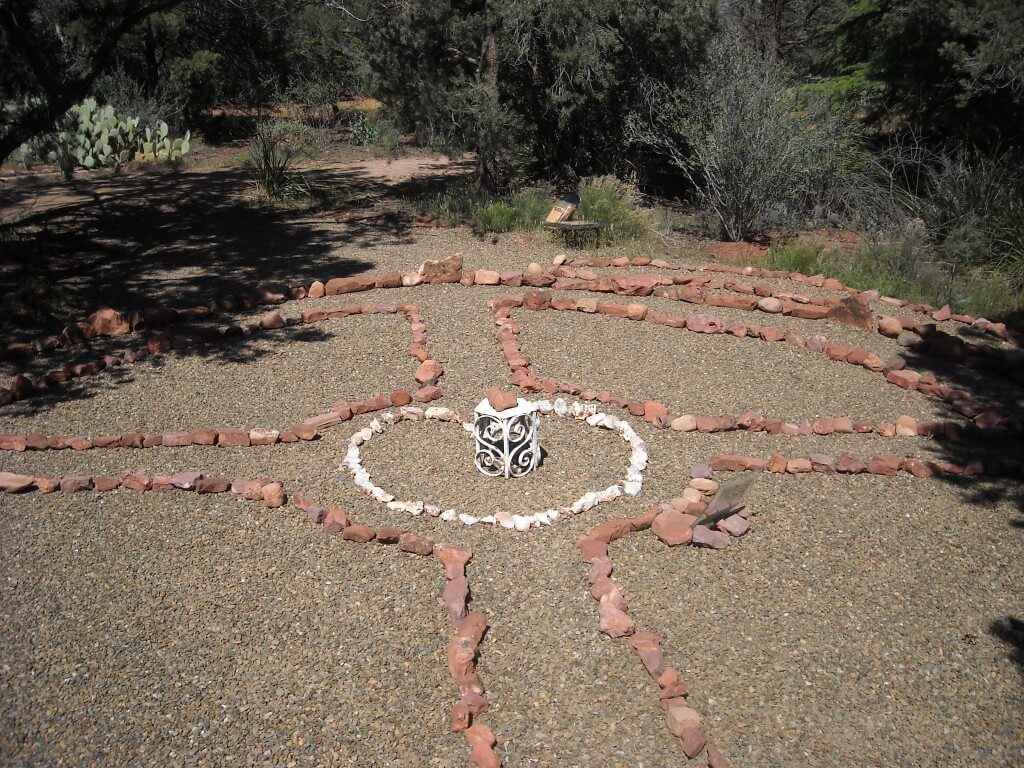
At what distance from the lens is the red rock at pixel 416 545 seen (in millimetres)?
5500

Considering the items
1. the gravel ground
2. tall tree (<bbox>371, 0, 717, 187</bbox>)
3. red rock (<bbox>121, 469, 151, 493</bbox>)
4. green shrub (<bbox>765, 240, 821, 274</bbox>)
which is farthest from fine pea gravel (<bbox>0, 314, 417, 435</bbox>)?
tall tree (<bbox>371, 0, 717, 187</bbox>)

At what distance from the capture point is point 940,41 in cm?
1281

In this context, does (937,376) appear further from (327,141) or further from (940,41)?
(327,141)

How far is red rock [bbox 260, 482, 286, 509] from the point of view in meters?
6.02

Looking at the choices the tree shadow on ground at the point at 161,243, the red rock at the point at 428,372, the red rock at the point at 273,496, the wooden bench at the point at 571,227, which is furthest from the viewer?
the wooden bench at the point at 571,227

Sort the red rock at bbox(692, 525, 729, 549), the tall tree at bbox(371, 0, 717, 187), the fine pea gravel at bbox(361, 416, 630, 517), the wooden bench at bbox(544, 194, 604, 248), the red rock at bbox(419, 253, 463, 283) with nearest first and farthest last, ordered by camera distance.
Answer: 1. the red rock at bbox(692, 525, 729, 549)
2. the fine pea gravel at bbox(361, 416, 630, 517)
3. the red rock at bbox(419, 253, 463, 283)
4. the wooden bench at bbox(544, 194, 604, 248)
5. the tall tree at bbox(371, 0, 717, 187)

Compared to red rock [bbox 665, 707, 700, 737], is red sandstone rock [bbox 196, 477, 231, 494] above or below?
above

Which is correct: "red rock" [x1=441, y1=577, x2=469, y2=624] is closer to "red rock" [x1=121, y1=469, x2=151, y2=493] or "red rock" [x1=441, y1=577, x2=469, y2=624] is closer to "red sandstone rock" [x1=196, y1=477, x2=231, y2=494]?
"red sandstone rock" [x1=196, y1=477, x2=231, y2=494]

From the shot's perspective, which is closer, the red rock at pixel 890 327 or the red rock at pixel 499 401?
the red rock at pixel 499 401

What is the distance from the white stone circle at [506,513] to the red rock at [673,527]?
A: 44 cm

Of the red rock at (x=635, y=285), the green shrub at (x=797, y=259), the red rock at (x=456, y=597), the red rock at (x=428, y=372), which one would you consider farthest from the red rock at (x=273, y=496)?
the green shrub at (x=797, y=259)

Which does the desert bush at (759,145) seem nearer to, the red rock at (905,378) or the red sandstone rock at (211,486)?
the red rock at (905,378)

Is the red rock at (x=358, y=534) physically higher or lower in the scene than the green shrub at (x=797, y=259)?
lower

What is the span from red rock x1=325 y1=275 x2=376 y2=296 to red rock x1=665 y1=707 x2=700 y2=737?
7043 millimetres
